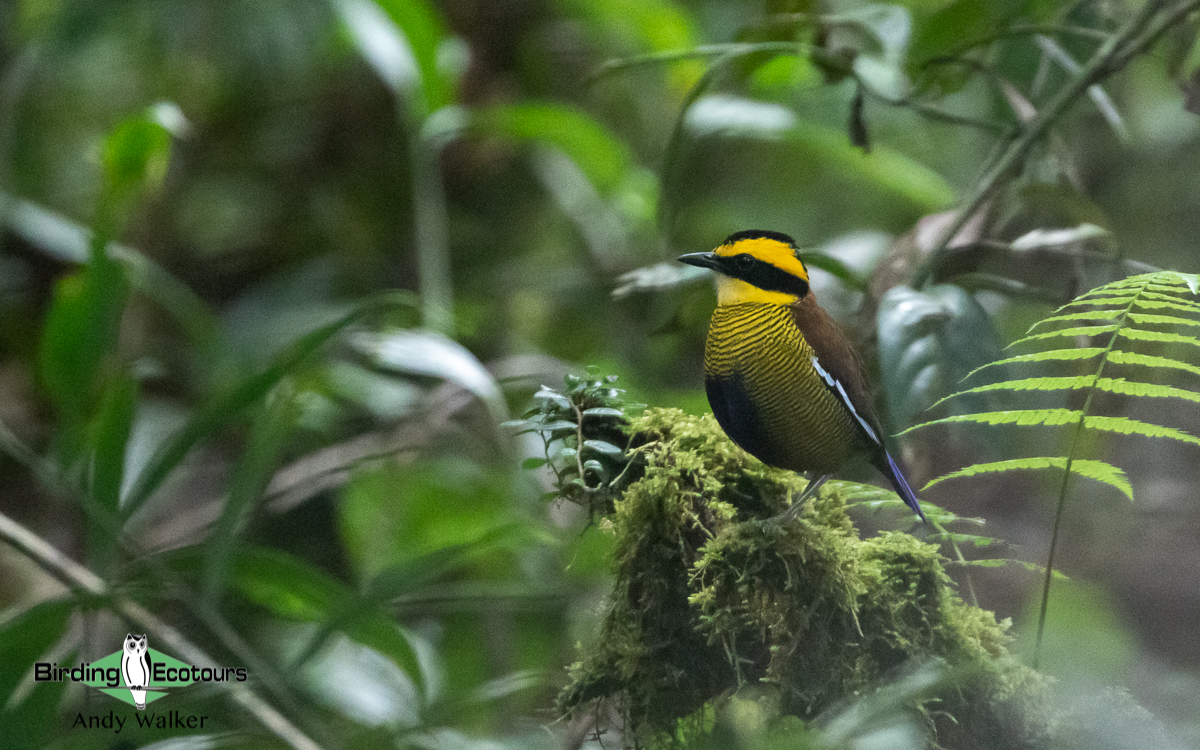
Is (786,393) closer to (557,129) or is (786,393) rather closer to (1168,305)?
(1168,305)

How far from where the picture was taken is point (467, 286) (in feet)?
8.31

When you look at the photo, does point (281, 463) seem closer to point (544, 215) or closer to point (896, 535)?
point (544, 215)

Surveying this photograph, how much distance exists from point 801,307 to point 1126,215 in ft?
2.96

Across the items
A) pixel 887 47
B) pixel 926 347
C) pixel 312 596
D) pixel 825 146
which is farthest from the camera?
pixel 825 146

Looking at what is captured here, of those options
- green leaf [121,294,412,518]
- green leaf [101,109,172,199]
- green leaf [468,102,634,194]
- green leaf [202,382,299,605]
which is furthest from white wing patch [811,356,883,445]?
green leaf [468,102,634,194]

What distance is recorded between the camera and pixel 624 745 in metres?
0.68

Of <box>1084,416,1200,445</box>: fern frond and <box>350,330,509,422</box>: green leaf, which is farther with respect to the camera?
<box>350,330,509,422</box>: green leaf

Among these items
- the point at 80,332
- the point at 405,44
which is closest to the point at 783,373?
the point at 80,332

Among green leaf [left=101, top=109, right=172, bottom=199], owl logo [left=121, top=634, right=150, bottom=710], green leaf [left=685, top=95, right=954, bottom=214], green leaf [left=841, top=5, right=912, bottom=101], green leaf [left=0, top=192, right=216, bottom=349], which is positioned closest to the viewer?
owl logo [left=121, top=634, right=150, bottom=710]

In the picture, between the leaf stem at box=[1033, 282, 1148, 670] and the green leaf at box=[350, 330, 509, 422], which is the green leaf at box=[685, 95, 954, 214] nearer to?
the green leaf at box=[350, 330, 509, 422]

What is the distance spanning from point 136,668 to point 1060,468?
3.45ft

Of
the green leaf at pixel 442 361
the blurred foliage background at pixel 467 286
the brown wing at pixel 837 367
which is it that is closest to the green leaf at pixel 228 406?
the blurred foliage background at pixel 467 286

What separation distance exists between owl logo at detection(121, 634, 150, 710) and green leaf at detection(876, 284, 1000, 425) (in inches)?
36.6

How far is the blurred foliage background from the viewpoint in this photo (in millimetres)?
793
